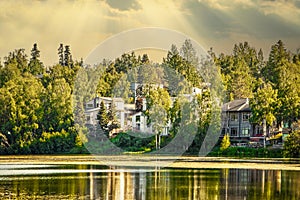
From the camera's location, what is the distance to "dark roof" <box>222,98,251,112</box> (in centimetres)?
9200

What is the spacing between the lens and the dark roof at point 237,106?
302 feet

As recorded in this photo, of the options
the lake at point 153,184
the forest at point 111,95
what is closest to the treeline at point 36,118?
the forest at point 111,95

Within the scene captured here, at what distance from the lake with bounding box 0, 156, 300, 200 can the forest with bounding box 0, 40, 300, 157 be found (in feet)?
82.2

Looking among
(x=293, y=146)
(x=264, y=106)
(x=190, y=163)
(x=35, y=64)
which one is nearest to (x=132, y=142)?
(x=264, y=106)

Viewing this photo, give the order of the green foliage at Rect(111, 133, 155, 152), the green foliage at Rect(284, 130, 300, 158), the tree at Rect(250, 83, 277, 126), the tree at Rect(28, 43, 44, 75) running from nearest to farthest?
1. the green foliage at Rect(284, 130, 300, 158)
2. the tree at Rect(250, 83, 277, 126)
3. the green foliage at Rect(111, 133, 155, 152)
4. the tree at Rect(28, 43, 44, 75)

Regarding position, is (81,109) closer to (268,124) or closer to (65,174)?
(268,124)

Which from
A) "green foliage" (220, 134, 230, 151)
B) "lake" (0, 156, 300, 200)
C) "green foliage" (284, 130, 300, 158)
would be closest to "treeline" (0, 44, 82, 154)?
"green foliage" (220, 134, 230, 151)

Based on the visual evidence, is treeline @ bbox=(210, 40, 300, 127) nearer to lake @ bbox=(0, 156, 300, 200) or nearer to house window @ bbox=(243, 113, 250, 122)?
house window @ bbox=(243, 113, 250, 122)

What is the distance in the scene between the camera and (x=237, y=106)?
307 feet

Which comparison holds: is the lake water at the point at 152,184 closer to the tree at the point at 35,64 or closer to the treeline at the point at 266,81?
the treeline at the point at 266,81

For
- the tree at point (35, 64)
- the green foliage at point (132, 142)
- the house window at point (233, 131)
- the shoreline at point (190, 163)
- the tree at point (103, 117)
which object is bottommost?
the shoreline at point (190, 163)

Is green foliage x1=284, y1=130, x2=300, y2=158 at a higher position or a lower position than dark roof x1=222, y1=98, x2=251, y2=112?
lower

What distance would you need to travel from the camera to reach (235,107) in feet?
307

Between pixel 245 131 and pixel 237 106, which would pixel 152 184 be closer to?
pixel 245 131
